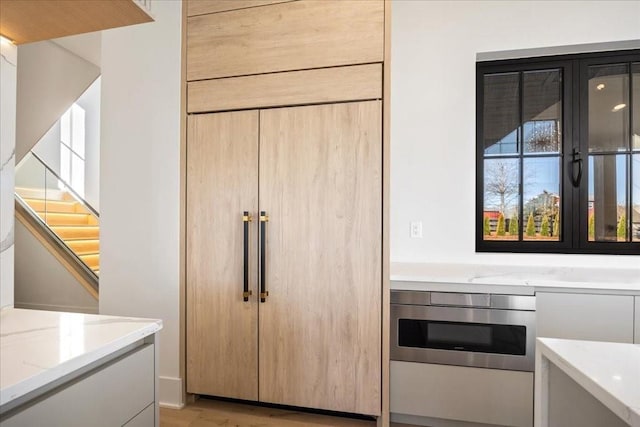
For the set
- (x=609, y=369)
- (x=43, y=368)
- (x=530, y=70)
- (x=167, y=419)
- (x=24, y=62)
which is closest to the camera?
(x=43, y=368)

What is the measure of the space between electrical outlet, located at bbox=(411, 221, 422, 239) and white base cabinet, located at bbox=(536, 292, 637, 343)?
833 millimetres

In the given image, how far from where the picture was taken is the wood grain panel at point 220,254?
2113mm

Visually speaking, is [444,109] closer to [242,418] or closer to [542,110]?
[542,110]

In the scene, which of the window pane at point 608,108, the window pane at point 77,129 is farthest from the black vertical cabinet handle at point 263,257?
the window pane at point 77,129

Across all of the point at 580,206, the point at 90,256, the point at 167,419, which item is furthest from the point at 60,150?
the point at 580,206

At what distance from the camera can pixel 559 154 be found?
95.3 inches

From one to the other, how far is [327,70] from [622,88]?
200 cm

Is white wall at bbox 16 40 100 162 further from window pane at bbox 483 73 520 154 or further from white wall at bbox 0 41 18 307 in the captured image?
window pane at bbox 483 73 520 154

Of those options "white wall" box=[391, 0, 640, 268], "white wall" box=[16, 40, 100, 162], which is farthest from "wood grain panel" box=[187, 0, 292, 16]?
"white wall" box=[16, 40, 100, 162]

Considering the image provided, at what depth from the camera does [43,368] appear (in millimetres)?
757

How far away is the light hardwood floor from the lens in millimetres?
2061

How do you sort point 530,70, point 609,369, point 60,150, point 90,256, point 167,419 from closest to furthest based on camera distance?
point 609,369 < point 167,419 < point 530,70 < point 90,256 < point 60,150

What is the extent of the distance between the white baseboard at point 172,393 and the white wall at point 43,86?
3149mm

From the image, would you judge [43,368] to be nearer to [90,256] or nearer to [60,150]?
[90,256]
